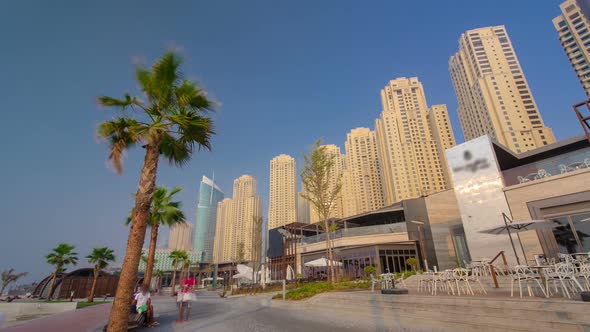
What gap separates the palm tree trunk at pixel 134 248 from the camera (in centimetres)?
537

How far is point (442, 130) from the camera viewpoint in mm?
86625

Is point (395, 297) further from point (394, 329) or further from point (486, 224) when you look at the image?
point (486, 224)

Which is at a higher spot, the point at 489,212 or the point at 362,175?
the point at 362,175

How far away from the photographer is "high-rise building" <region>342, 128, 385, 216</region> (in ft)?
309

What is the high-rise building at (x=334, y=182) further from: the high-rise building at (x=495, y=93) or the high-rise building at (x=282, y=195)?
the high-rise building at (x=495, y=93)

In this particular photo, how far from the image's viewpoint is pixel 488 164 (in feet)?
56.0

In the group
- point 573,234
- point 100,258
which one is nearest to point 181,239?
point 100,258

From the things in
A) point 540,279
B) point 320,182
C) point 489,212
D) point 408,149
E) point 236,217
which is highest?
point 408,149

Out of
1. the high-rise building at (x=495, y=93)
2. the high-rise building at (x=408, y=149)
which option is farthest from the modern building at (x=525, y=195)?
the high-rise building at (x=495, y=93)

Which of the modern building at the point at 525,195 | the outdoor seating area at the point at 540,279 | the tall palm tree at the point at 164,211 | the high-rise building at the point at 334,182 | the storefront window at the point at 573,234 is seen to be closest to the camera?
the outdoor seating area at the point at 540,279

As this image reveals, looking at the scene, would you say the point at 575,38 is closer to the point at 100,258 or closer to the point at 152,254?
the point at 152,254

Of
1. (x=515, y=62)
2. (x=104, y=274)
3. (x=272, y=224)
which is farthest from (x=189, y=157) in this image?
(x=515, y=62)

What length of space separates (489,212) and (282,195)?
83.8m

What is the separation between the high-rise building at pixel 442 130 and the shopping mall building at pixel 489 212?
65529 mm
